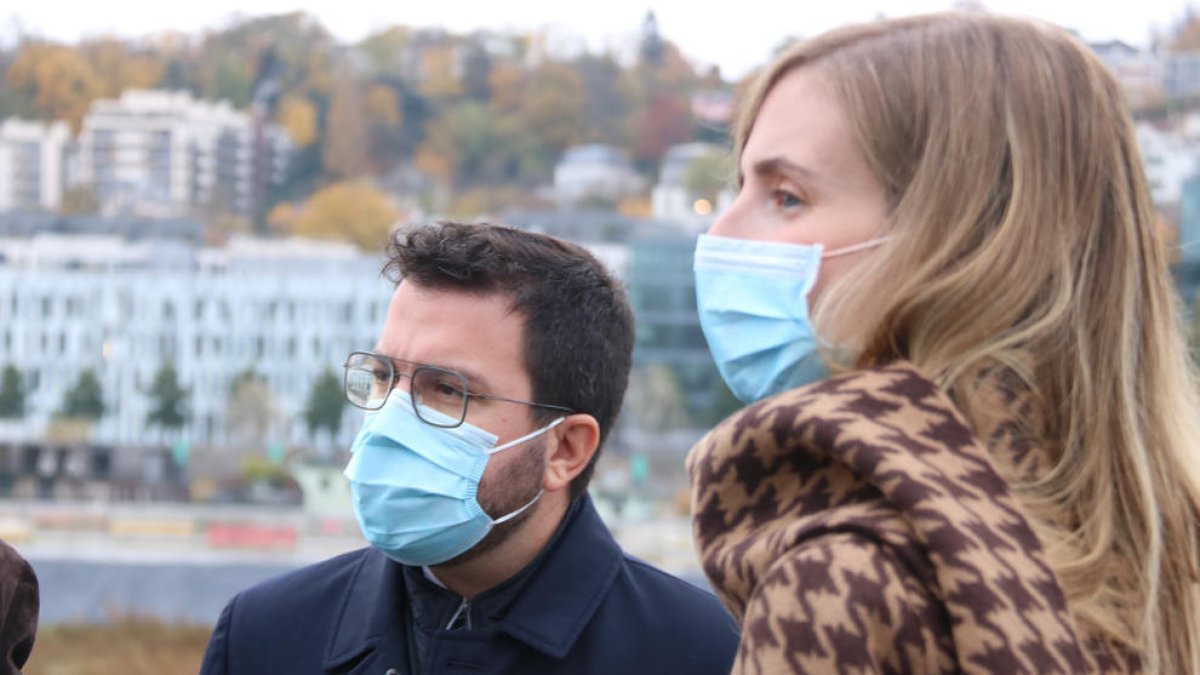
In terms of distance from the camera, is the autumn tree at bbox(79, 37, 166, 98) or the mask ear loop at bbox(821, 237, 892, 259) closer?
the mask ear loop at bbox(821, 237, 892, 259)

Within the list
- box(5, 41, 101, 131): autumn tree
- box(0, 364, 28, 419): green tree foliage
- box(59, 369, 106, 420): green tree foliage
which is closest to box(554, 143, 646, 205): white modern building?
box(59, 369, 106, 420): green tree foliage

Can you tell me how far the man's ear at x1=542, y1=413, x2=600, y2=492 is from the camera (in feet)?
8.02

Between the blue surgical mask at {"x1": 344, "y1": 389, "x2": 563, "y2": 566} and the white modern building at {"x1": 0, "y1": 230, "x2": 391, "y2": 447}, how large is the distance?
210ft

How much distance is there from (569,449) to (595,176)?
275 ft

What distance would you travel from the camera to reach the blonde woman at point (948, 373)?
3.95ft

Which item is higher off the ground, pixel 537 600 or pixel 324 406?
pixel 537 600

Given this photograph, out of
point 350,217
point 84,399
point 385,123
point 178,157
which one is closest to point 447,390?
point 84,399

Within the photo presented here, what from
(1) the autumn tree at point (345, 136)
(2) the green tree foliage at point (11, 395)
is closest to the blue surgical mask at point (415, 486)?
(2) the green tree foliage at point (11, 395)

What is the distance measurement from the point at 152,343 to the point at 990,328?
69415mm

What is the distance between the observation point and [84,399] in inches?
2611

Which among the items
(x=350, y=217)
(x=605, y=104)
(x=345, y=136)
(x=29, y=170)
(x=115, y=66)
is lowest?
(x=29, y=170)

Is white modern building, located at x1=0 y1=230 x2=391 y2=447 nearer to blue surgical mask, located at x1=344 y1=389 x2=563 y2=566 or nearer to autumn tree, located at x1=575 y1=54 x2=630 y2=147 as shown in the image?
autumn tree, located at x1=575 y1=54 x2=630 y2=147

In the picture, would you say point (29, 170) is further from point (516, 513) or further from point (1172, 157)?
point (516, 513)

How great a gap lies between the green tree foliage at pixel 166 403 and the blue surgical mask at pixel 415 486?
6568 centimetres
